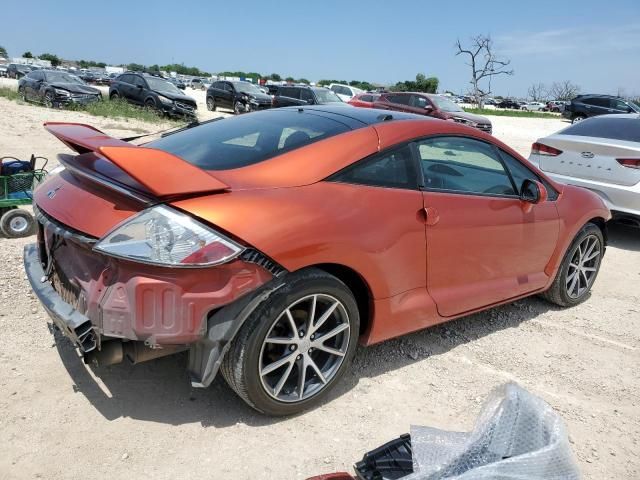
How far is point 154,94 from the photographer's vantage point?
19594 millimetres

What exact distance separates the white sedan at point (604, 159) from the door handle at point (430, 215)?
426 cm

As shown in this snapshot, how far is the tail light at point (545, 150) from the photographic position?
23.2ft

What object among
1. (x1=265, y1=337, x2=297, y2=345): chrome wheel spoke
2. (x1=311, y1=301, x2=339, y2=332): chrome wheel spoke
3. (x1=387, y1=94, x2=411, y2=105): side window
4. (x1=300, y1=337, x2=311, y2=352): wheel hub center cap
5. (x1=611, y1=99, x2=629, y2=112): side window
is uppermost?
(x1=611, y1=99, x2=629, y2=112): side window

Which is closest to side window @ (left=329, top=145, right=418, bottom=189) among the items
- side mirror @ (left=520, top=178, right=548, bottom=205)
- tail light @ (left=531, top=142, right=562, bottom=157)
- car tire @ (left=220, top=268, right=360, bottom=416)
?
car tire @ (left=220, top=268, right=360, bottom=416)

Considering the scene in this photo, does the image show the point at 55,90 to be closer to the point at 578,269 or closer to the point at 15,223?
the point at 15,223

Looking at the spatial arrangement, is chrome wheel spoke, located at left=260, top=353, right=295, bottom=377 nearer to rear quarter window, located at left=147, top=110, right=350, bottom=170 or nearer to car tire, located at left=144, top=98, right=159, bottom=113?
rear quarter window, located at left=147, top=110, right=350, bottom=170

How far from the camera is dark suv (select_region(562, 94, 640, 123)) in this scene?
1123 inches

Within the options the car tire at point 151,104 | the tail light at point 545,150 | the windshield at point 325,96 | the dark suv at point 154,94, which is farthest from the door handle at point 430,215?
the windshield at point 325,96

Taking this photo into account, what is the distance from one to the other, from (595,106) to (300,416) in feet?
104

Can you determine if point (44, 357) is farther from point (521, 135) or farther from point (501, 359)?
point (521, 135)

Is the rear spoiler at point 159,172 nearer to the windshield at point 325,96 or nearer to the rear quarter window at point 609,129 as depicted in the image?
the rear quarter window at point 609,129

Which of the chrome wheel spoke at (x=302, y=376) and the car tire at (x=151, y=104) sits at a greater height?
the car tire at (x=151, y=104)

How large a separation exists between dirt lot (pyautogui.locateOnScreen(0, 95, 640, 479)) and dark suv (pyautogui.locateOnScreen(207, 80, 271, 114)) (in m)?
21.6

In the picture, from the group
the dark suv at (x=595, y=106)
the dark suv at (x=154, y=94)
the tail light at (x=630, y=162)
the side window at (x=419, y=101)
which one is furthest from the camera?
the dark suv at (x=595, y=106)
